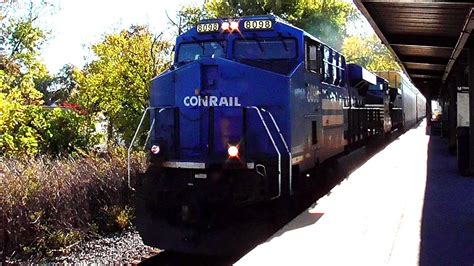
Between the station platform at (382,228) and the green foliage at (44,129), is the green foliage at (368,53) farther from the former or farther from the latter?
the station platform at (382,228)

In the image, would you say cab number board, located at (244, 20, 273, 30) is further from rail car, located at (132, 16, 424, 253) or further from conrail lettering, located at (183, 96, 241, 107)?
conrail lettering, located at (183, 96, 241, 107)

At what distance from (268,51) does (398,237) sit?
12.2 feet

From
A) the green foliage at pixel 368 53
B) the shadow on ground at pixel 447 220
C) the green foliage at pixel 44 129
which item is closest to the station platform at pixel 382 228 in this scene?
the shadow on ground at pixel 447 220

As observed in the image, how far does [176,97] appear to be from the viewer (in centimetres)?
769

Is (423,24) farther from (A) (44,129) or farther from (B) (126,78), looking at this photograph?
(A) (44,129)

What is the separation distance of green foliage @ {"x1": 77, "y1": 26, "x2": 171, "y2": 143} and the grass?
552 cm

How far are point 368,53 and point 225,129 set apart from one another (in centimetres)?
7213

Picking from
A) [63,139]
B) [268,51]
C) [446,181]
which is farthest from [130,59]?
[446,181]

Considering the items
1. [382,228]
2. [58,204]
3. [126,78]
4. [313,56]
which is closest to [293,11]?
[126,78]

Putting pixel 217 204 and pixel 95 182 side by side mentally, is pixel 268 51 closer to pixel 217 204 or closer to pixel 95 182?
pixel 217 204

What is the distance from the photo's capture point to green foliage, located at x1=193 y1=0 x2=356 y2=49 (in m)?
33.7

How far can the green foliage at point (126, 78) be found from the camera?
1633cm

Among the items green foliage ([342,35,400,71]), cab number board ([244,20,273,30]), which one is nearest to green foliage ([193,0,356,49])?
cab number board ([244,20,273,30])

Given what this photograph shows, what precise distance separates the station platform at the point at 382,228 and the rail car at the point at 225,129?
826 millimetres
